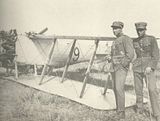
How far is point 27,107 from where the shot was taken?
2.85m

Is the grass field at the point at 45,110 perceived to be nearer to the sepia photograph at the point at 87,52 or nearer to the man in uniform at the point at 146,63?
the sepia photograph at the point at 87,52

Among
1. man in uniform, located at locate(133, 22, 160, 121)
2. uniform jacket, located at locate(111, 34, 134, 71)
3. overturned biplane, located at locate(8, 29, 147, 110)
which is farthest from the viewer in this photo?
overturned biplane, located at locate(8, 29, 147, 110)

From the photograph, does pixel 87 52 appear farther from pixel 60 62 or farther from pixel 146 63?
pixel 60 62

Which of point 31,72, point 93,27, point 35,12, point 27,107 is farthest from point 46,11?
point 31,72

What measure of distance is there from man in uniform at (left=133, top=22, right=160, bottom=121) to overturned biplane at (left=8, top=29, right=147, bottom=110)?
0.34 metres

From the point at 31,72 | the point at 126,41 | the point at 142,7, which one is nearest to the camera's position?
the point at 126,41

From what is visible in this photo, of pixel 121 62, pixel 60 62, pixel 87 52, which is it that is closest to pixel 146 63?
pixel 121 62

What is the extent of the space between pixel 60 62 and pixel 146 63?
210cm

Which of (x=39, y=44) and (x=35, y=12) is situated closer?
(x=35, y=12)

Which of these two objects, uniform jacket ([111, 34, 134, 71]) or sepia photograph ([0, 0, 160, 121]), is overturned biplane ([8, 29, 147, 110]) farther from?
uniform jacket ([111, 34, 134, 71])

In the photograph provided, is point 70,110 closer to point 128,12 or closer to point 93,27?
point 93,27

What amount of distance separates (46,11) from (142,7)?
1.05 metres

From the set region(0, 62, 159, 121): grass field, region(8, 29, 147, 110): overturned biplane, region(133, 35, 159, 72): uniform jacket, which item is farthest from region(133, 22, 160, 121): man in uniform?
region(8, 29, 147, 110): overturned biplane

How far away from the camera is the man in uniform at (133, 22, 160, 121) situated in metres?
2.58
